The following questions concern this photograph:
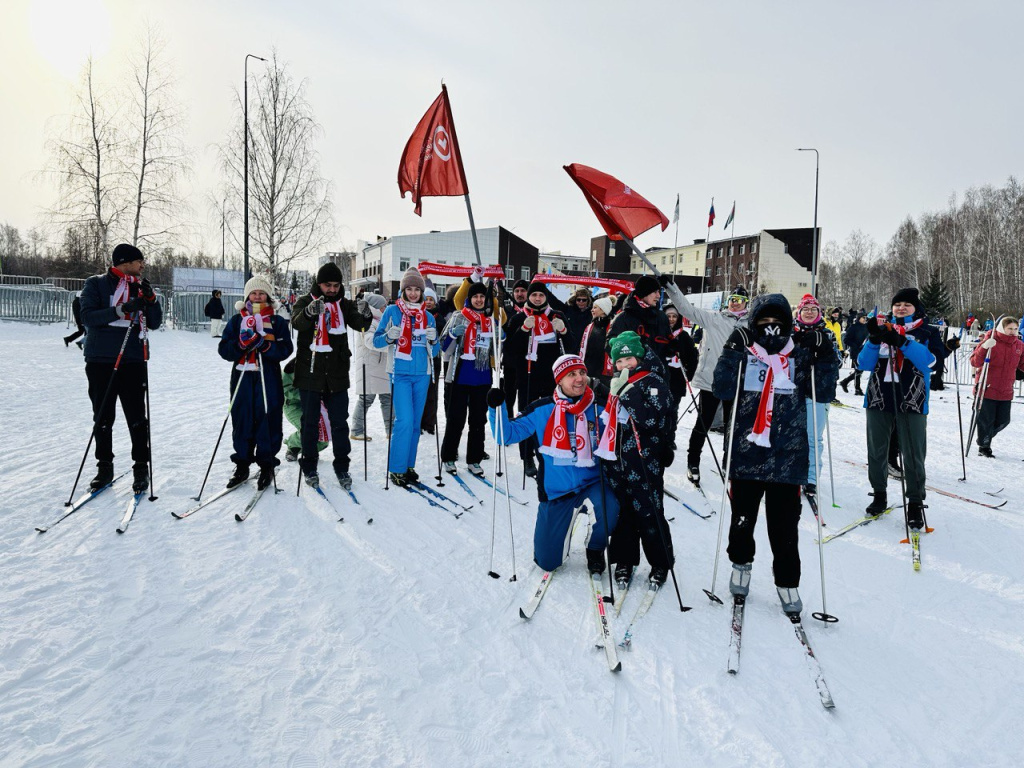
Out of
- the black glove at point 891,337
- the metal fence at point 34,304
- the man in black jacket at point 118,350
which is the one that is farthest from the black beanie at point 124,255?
the metal fence at point 34,304

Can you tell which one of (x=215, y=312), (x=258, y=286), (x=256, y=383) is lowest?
(x=256, y=383)

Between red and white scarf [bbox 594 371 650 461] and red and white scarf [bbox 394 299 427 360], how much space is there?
238cm

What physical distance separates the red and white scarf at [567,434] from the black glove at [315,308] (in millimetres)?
2590

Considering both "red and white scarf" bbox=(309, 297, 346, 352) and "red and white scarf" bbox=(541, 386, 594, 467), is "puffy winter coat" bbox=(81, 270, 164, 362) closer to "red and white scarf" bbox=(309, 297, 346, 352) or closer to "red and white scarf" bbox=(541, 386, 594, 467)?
"red and white scarf" bbox=(309, 297, 346, 352)

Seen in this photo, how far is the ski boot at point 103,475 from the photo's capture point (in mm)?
4719

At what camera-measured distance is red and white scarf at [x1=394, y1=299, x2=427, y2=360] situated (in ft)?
17.6

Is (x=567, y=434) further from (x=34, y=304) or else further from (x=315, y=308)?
(x=34, y=304)

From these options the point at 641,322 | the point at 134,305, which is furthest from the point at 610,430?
the point at 134,305

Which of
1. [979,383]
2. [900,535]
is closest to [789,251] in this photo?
[979,383]

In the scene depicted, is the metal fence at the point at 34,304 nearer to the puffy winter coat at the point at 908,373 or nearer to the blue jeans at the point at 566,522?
the blue jeans at the point at 566,522

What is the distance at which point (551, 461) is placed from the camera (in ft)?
12.4

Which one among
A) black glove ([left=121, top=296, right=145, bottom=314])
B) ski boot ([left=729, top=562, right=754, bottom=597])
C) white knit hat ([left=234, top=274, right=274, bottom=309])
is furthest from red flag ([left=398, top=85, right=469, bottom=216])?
ski boot ([left=729, top=562, right=754, bottom=597])

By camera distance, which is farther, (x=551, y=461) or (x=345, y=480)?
(x=345, y=480)

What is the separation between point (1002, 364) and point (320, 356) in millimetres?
8938
